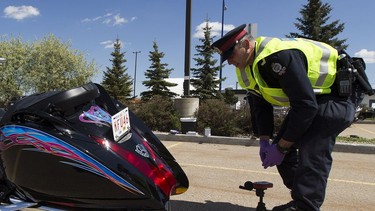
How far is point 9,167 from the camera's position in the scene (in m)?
2.68

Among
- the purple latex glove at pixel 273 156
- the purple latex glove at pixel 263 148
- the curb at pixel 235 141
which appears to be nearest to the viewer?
the purple latex glove at pixel 273 156

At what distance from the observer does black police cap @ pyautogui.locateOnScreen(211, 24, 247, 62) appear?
2750mm

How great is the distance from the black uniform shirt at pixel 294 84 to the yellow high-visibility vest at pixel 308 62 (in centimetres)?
5

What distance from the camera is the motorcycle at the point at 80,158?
2.38m

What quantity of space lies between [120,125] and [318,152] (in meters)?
1.48

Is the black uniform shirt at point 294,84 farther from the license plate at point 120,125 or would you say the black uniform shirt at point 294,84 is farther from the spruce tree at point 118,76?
the spruce tree at point 118,76

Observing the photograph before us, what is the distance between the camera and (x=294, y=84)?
252 centimetres

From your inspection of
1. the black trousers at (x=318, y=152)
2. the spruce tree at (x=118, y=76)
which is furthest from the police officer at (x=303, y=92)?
the spruce tree at (x=118, y=76)

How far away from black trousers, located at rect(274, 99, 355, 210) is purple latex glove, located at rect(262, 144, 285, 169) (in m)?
0.20

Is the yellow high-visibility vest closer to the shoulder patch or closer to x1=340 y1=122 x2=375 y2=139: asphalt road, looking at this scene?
the shoulder patch

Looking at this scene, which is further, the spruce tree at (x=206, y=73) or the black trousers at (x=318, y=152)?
the spruce tree at (x=206, y=73)

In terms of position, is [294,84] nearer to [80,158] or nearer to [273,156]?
[273,156]

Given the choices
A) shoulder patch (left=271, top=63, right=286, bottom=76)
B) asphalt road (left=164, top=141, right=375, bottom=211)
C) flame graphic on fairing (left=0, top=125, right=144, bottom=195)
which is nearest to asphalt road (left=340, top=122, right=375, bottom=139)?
asphalt road (left=164, top=141, right=375, bottom=211)

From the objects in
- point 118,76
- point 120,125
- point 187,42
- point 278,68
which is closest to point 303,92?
point 278,68
